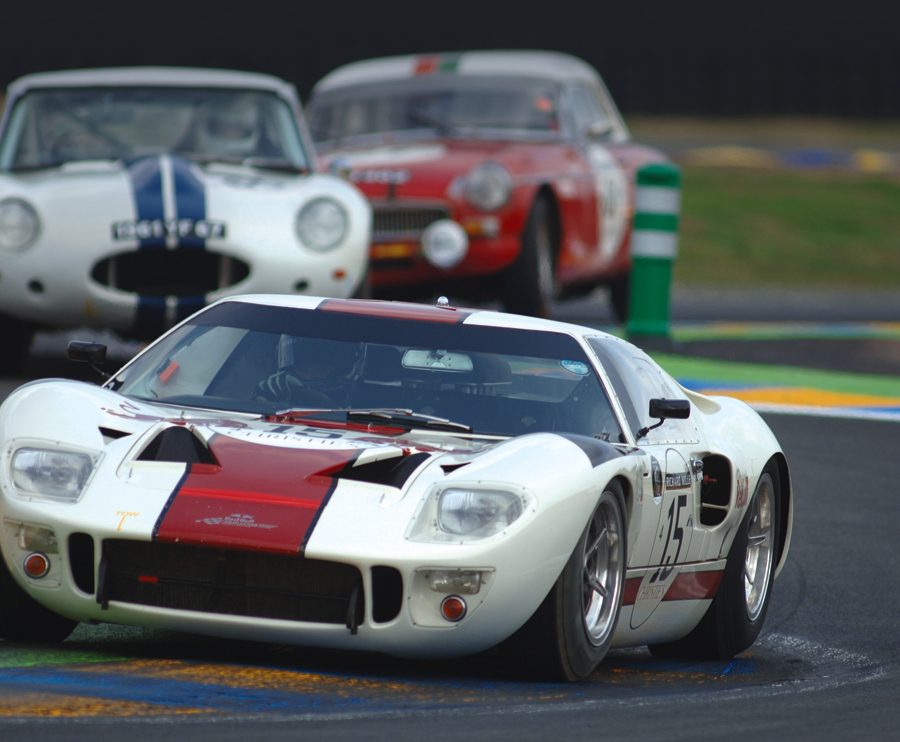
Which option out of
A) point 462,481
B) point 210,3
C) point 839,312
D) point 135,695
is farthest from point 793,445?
point 210,3

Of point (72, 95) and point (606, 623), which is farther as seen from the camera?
point (72, 95)

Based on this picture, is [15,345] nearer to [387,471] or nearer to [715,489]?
[715,489]

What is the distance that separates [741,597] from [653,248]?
24.8ft

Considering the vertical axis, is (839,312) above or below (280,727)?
below

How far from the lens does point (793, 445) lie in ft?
33.7

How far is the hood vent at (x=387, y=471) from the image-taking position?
520 centimetres

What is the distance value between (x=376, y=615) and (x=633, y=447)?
1.10 meters

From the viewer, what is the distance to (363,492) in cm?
514

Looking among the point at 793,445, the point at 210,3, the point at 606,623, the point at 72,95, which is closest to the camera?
the point at 606,623

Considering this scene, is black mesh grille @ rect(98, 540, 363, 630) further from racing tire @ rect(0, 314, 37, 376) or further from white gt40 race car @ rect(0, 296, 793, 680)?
racing tire @ rect(0, 314, 37, 376)

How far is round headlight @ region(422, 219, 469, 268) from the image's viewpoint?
42.9ft

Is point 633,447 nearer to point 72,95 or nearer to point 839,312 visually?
point 72,95

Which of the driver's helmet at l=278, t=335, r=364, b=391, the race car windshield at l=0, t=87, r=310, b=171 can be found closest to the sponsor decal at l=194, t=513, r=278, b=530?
the driver's helmet at l=278, t=335, r=364, b=391

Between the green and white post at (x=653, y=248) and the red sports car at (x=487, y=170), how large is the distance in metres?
0.38
